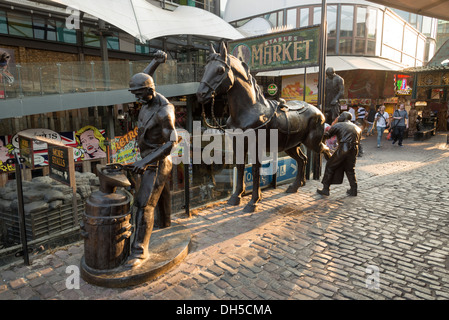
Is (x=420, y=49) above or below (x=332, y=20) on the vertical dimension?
below

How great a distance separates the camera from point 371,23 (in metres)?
21.6

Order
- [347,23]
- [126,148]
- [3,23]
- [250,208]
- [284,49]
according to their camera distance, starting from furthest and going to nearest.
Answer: [347,23] < [126,148] < [3,23] < [284,49] < [250,208]

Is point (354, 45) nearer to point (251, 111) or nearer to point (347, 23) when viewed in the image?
point (347, 23)

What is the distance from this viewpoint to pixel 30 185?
4625mm

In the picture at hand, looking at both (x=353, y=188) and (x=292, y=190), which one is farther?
(x=292, y=190)

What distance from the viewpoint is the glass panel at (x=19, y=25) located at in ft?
47.1

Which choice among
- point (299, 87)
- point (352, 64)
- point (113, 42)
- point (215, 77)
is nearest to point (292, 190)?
point (215, 77)

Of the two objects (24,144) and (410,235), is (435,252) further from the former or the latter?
(24,144)

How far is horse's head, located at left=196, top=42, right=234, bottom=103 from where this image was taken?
4891 mm

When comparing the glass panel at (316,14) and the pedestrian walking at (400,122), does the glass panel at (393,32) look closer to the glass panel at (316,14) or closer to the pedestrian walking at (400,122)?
the glass panel at (316,14)

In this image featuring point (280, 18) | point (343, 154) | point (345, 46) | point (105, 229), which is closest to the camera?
point (105, 229)

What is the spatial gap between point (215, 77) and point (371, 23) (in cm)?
2153

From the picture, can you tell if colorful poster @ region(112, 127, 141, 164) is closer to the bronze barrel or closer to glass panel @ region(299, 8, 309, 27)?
the bronze barrel
